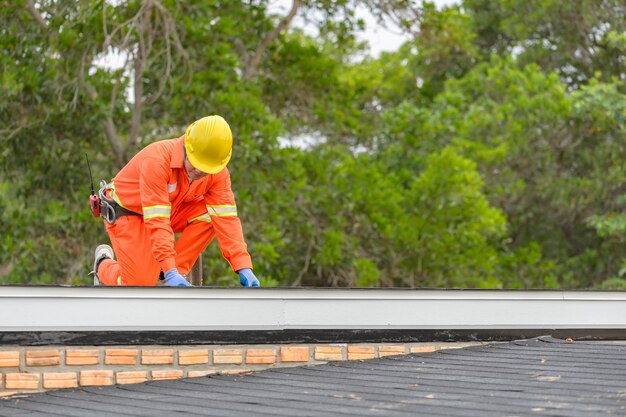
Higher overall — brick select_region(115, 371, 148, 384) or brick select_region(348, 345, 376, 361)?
brick select_region(348, 345, 376, 361)

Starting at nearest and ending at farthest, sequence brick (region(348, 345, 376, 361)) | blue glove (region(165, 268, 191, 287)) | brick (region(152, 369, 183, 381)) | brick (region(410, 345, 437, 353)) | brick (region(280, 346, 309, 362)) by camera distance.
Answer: brick (region(152, 369, 183, 381))
brick (region(280, 346, 309, 362))
brick (region(348, 345, 376, 361))
brick (region(410, 345, 437, 353))
blue glove (region(165, 268, 191, 287))

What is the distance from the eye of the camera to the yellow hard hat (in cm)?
619

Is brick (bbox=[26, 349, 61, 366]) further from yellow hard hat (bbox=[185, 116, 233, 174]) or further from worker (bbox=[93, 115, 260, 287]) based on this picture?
yellow hard hat (bbox=[185, 116, 233, 174])

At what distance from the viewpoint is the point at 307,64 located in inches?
620

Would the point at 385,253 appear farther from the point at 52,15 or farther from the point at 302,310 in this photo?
the point at 302,310

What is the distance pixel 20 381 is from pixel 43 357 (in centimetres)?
15

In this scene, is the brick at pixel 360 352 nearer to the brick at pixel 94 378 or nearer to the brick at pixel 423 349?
the brick at pixel 423 349

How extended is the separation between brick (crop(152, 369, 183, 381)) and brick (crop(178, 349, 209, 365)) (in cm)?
5

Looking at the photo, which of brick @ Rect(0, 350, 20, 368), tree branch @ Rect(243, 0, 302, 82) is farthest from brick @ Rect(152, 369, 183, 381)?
tree branch @ Rect(243, 0, 302, 82)

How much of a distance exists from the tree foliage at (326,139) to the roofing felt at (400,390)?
774cm

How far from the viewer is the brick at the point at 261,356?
5445 millimetres

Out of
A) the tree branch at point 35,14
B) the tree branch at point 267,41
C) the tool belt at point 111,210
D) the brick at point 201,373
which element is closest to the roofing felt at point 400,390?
the brick at point 201,373

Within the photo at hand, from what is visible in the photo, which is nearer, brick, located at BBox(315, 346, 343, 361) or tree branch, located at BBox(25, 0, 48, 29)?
brick, located at BBox(315, 346, 343, 361)

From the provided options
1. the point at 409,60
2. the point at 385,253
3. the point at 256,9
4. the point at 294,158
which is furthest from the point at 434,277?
the point at 409,60
